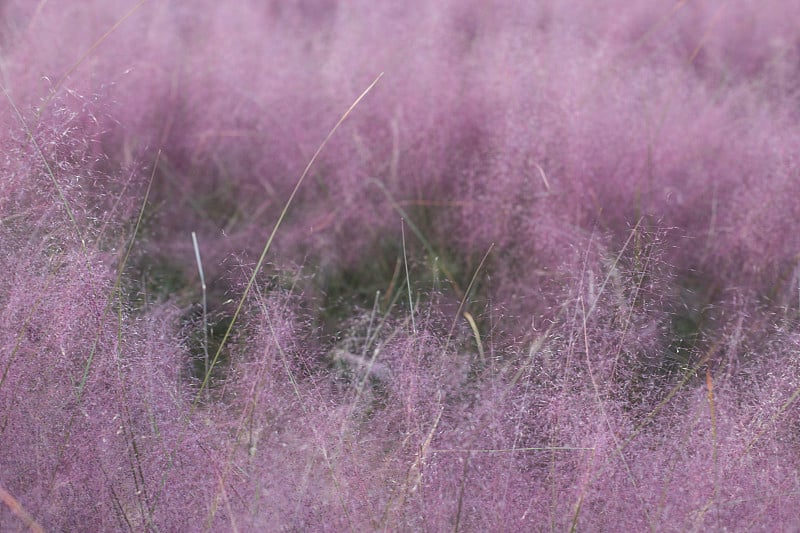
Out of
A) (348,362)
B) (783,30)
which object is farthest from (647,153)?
(783,30)

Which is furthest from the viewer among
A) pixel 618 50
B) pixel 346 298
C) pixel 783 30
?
pixel 783 30

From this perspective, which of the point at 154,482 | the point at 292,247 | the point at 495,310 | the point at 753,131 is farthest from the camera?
the point at 753,131

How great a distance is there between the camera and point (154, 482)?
127 cm

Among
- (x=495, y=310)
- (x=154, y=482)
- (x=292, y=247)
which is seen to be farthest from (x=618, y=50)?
(x=154, y=482)

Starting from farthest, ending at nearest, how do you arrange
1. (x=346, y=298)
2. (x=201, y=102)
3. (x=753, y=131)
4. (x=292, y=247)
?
1. (x=201, y=102)
2. (x=753, y=131)
3. (x=292, y=247)
4. (x=346, y=298)

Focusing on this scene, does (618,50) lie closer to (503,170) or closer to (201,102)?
(503,170)

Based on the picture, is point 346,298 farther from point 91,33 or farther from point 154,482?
point 91,33

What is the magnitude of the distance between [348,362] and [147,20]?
197 cm

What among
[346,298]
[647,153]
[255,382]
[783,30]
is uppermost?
[783,30]

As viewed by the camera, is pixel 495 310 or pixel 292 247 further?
pixel 292 247

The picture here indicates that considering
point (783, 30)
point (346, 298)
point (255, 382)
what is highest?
point (783, 30)

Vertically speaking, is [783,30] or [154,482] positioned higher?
[783,30]

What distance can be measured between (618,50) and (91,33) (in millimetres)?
1923

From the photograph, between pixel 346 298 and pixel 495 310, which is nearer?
pixel 495 310
